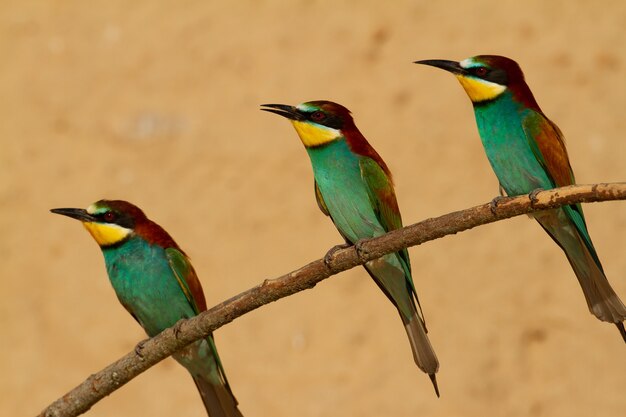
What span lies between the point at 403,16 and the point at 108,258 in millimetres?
2289

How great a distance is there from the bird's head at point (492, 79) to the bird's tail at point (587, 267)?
1.03 ft

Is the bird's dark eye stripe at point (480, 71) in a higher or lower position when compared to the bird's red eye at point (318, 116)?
lower

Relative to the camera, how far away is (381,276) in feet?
9.25

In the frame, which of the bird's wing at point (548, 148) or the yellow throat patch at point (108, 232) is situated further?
the yellow throat patch at point (108, 232)

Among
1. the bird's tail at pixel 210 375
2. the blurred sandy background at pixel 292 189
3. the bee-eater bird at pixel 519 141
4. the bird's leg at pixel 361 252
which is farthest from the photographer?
the blurred sandy background at pixel 292 189

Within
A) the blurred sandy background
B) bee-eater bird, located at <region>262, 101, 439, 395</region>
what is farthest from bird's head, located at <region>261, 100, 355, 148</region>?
the blurred sandy background

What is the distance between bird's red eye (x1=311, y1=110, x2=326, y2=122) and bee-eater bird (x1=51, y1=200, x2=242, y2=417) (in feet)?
1.69

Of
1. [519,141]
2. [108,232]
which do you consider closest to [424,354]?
[519,141]

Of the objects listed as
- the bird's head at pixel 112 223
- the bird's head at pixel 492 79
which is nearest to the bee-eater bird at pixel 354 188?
the bird's head at pixel 492 79

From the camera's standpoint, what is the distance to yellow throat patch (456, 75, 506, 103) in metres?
2.79

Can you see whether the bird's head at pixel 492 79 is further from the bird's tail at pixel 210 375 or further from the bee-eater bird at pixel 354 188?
the bird's tail at pixel 210 375

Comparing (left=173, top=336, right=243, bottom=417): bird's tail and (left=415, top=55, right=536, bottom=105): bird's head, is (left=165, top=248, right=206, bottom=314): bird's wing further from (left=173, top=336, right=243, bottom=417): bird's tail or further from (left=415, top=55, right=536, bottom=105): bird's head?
(left=415, top=55, right=536, bottom=105): bird's head

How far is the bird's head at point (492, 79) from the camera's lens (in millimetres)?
2793

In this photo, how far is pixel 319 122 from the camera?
9.38 ft
